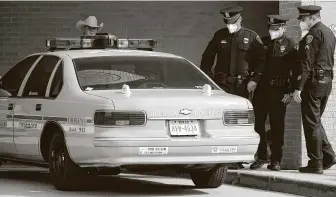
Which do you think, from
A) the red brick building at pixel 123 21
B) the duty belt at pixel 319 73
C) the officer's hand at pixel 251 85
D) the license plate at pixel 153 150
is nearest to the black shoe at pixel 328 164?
the duty belt at pixel 319 73

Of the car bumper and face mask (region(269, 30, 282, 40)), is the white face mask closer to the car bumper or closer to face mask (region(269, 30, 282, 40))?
face mask (region(269, 30, 282, 40))

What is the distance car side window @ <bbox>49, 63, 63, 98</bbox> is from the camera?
11.9 meters

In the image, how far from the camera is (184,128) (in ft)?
36.3

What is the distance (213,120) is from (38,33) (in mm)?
7367

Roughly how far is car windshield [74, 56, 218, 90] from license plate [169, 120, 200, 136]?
0.85 m

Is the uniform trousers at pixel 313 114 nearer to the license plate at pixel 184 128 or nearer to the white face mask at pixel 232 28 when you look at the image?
the white face mask at pixel 232 28

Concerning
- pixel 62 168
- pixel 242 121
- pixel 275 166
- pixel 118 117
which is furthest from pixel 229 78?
pixel 118 117

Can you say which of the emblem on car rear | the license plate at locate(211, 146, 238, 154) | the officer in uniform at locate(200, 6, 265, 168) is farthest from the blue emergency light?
the license plate at locate(211, 146, 238, 154)

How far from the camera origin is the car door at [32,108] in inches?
477

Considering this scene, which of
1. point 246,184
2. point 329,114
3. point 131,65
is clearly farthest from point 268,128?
point 131,65

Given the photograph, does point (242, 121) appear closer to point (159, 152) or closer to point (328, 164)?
point (159, 152)

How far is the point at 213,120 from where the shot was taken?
1122 centimetres

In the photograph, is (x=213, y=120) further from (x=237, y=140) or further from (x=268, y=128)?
(x=268, y=128)

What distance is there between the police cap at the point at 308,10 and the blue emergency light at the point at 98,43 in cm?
179
